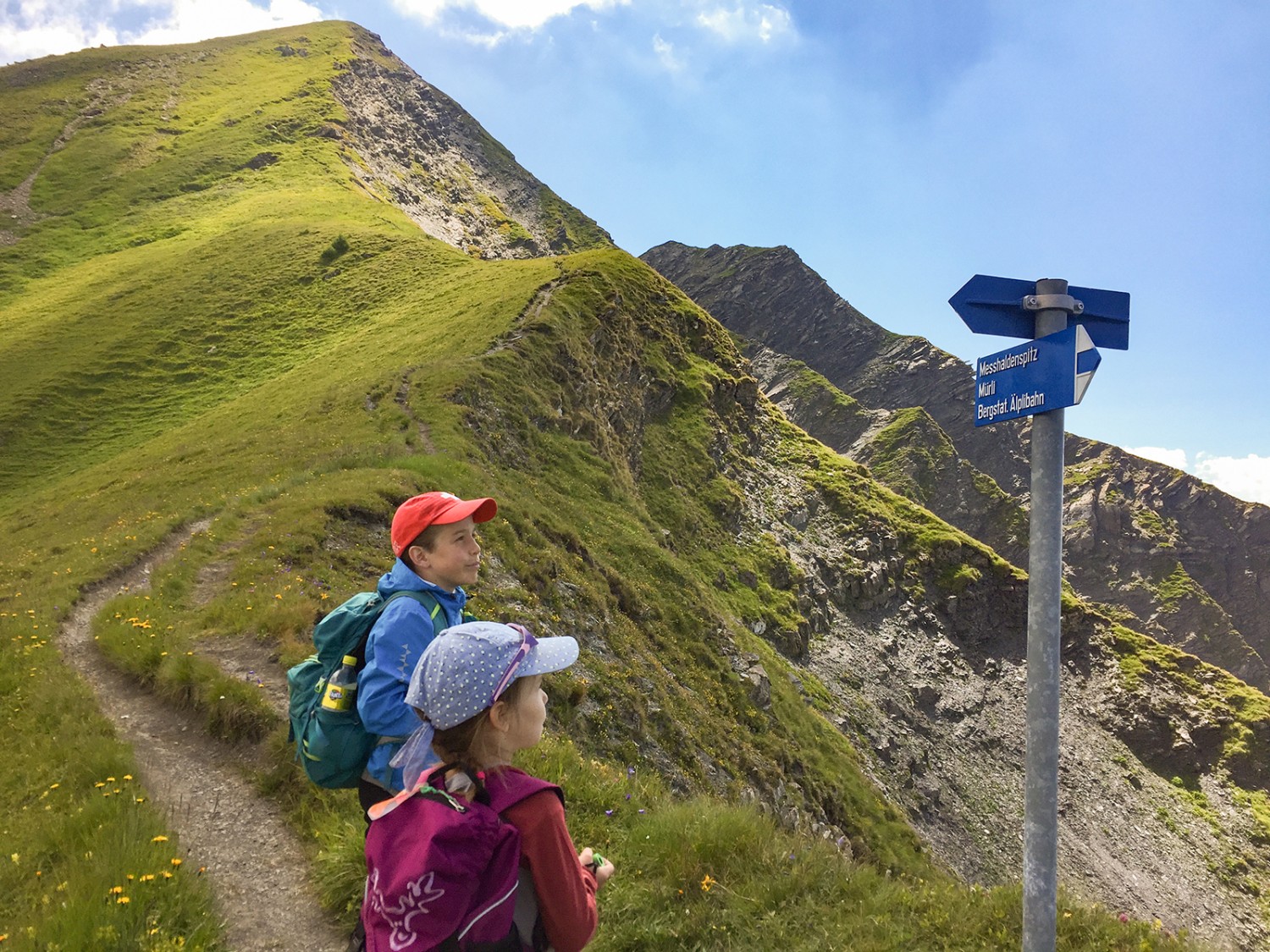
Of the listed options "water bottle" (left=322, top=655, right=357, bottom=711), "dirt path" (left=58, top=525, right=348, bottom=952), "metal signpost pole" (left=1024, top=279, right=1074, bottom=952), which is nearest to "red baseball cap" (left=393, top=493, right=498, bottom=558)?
"water bottle" (left=322, top=655, right=357, bottom=711)

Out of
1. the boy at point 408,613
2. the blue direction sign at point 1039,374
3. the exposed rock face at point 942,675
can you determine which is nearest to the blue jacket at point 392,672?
the boy at point 408,613

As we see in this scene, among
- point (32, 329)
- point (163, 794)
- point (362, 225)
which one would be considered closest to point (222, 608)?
point (163, 794)

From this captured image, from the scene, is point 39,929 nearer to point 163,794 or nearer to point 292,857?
point 292,857

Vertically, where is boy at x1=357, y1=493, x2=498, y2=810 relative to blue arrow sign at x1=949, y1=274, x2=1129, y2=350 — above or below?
below

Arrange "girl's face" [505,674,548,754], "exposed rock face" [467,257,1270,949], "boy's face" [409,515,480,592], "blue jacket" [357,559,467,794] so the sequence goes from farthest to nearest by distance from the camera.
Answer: "exposed rock face" [467,257,1270,949], "boy's face" [409,515,480,592], "blue jacket" [357,559,467,794], "girl's face" [505,674,548,754]

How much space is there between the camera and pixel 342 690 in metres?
4.02

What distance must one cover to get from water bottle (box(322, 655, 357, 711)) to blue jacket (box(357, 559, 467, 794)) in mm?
90

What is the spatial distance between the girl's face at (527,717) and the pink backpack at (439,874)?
345 mm

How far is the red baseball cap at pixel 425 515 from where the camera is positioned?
4.76 metres

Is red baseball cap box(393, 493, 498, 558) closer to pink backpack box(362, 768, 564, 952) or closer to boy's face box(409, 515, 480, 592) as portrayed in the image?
boy's face box(409, 515, 480, 592)

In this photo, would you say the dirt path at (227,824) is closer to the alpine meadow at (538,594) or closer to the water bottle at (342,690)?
the alpine meadow at (538,594)

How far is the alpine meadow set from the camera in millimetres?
6586

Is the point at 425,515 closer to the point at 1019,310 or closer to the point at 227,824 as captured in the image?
the point at 1019,310

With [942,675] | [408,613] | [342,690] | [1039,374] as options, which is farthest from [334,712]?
[942,675]
